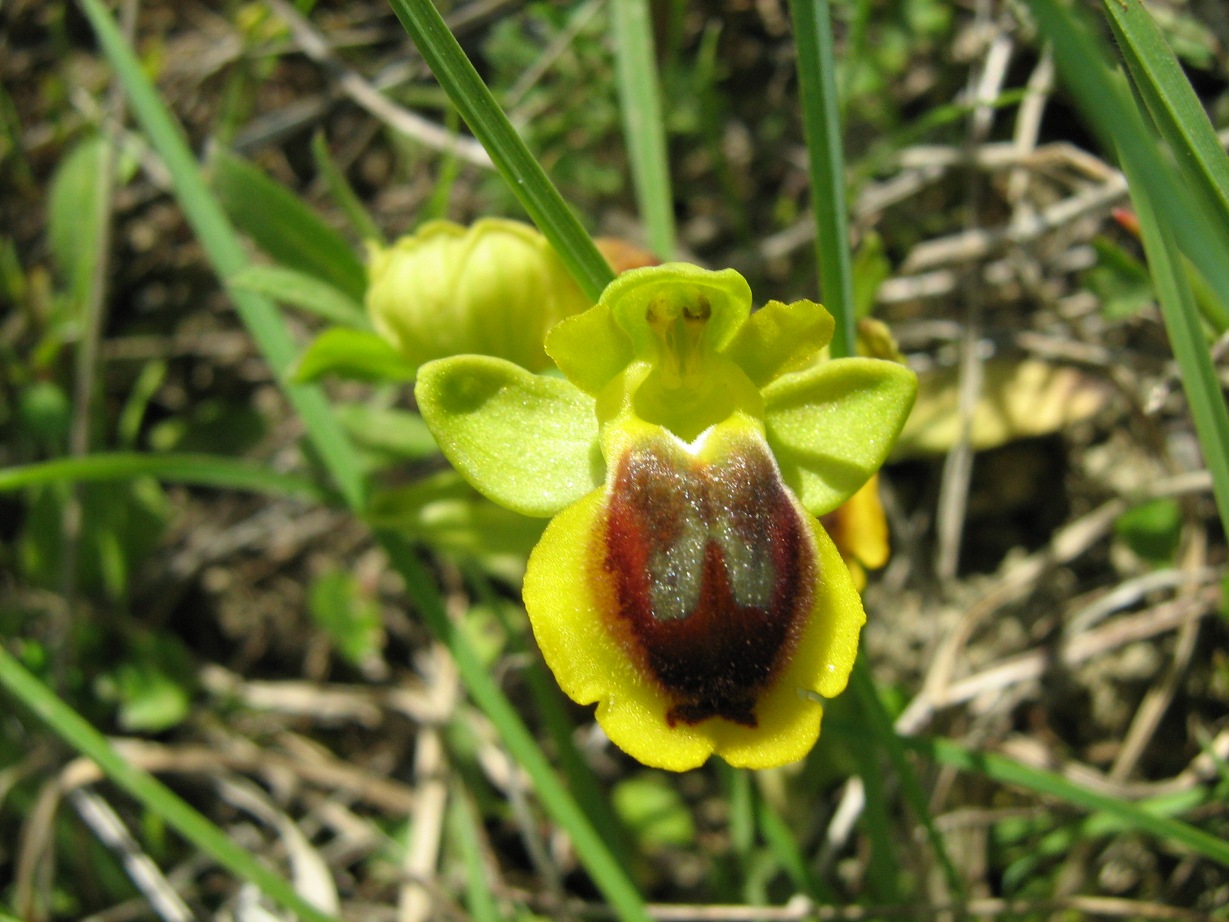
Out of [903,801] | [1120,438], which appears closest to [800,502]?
[903,801]

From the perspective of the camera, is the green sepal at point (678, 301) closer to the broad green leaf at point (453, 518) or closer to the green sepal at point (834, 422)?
the green sepal at point (834, 422)

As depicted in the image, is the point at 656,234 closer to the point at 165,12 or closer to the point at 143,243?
the point at 143,243

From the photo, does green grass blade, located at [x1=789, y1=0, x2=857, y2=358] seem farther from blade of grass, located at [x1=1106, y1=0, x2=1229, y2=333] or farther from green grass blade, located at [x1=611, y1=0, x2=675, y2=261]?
green grass blade, located at [x1=611, y1=0, x2=675, y2=261]

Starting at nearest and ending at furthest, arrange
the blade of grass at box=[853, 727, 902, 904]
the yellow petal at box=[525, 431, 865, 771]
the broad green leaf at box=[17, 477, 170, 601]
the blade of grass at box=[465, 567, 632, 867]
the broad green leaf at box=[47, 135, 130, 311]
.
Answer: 1. the yellow petal at box=[525, 431, 865, 771]
2. the blade of grass at box=[853, 727, 902, 904]
3. the blade of grass at box=[465, 567, 632, 867]
4. the broad green leaf at box=[17, 477, 170, 601]
5. the broad green leaf at box=[47, 135, 130, 311]

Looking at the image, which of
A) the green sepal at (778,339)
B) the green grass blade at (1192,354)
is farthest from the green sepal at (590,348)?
the green grass blade at (1192,354)

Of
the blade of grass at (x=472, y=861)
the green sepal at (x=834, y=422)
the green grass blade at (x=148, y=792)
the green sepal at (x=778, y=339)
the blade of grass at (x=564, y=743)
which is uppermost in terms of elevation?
the green sepal at (x=778, y=339)

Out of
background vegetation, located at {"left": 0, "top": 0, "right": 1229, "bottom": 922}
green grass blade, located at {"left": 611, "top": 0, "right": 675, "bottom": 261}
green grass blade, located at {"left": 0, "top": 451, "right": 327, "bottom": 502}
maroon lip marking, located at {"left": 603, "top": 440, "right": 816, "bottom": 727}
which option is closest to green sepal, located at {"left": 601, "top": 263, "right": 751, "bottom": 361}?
maroon lip marking, located at {"left": 603, "top": 440, "right": 816, "bottom": 727}

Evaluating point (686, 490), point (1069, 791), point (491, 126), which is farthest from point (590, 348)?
point (1069, 791)
